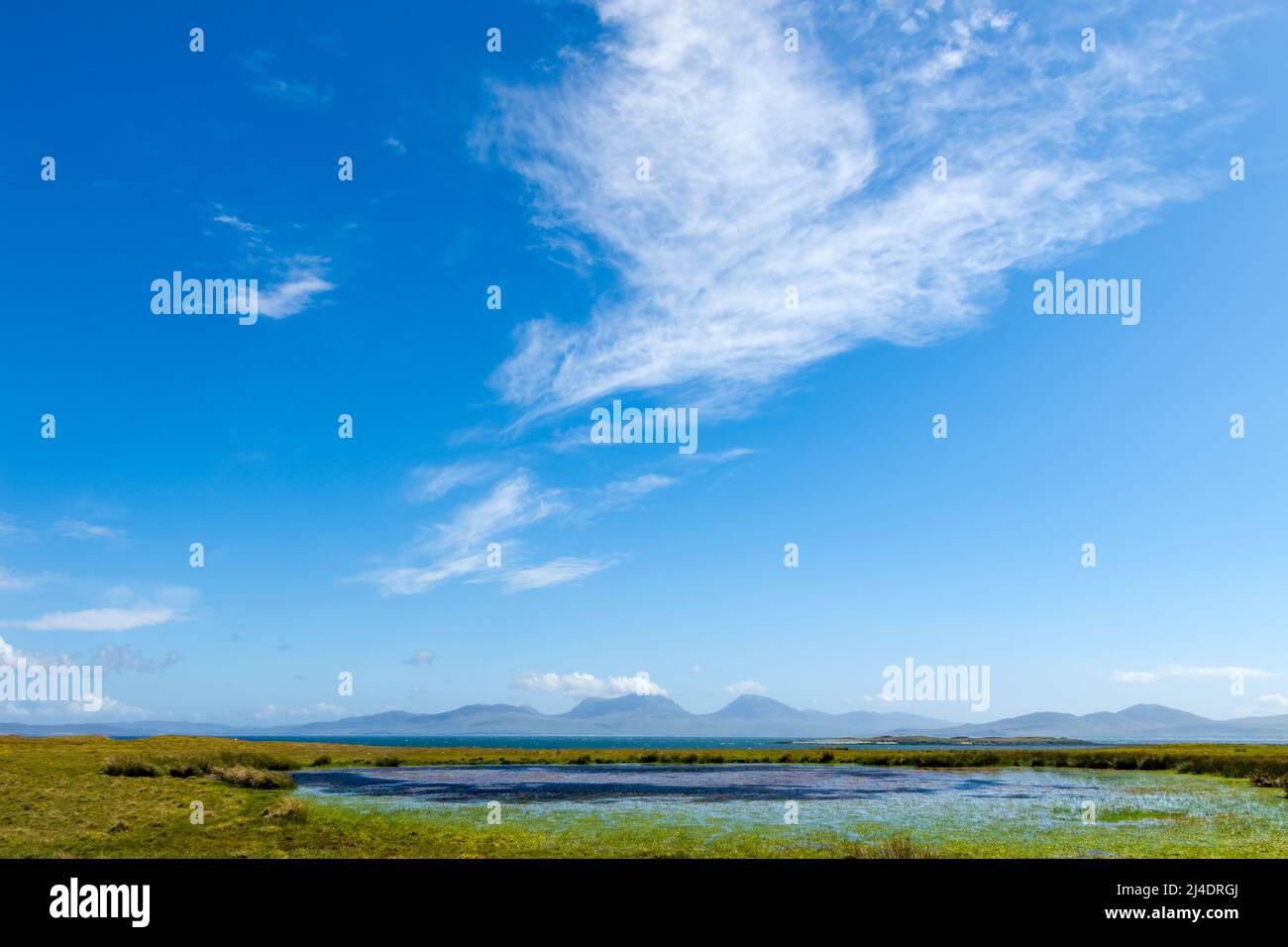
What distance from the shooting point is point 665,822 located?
43.7m

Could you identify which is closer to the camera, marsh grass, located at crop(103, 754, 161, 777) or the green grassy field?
the green grassy field

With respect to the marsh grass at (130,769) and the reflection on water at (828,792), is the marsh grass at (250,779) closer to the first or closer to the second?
the reflection on water at (828,792)
